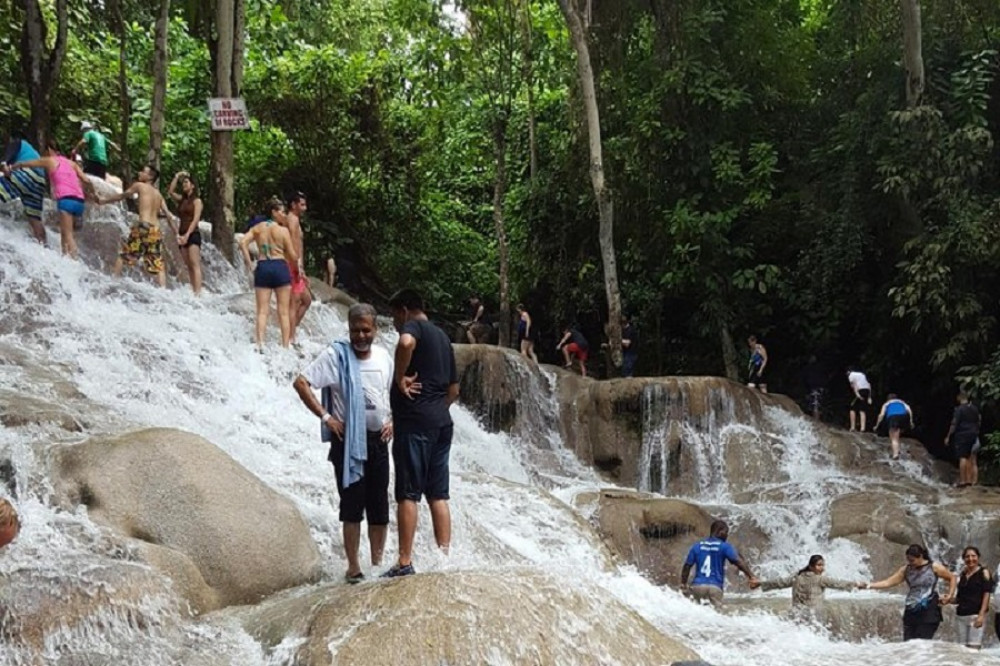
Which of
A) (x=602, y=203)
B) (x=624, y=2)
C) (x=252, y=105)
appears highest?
(x=624, y=2)

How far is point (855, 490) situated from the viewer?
1486 cm

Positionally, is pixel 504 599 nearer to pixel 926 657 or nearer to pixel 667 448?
pixel 926 657

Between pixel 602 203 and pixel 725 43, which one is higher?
pixel 725 43

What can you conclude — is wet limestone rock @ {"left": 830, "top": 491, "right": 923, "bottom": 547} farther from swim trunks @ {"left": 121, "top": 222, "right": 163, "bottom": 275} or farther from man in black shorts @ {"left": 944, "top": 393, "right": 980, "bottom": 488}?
swim trunks @ {"left": 121, "top": 222, "right": 163, "bottom": 275}

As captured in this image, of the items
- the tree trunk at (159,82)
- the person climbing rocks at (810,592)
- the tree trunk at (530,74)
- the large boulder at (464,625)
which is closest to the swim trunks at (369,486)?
the large boulder at (464,625)

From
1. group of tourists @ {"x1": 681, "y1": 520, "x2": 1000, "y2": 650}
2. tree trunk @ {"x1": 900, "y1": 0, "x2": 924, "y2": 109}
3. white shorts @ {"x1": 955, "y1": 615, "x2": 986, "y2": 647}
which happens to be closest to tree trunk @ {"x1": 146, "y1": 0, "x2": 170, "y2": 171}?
group of tourists @ {"x1": 681, "y1": 520, "x2": 1000, "y2": 650}

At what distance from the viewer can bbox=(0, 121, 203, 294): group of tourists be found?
13250mm

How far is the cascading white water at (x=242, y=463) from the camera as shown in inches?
235

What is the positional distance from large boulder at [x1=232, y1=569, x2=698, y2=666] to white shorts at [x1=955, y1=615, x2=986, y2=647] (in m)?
4.10

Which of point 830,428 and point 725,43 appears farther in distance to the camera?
point 725,43

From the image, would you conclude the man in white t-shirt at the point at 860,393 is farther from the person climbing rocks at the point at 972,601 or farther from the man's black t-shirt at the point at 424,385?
the man's black t-shirt at the point at 424,385

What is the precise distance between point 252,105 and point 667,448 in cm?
1093

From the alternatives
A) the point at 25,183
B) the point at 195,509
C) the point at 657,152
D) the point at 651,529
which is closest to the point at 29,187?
the point at 25,183

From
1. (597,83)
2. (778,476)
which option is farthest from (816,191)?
(778,476)
